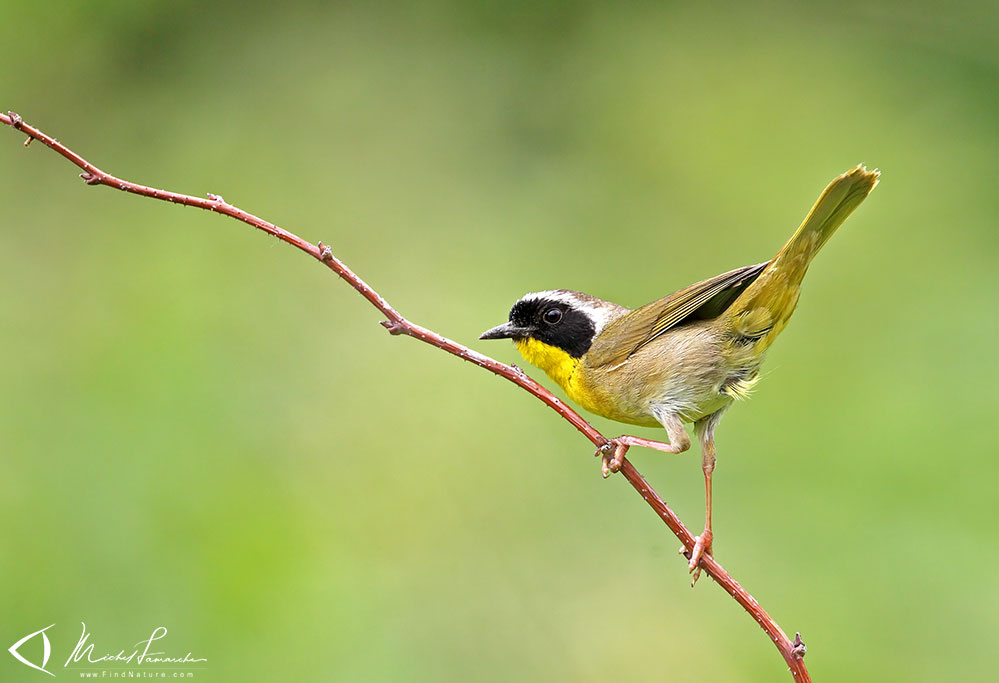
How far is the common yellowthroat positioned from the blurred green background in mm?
1804

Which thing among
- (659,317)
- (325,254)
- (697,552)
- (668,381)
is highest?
(659,317)

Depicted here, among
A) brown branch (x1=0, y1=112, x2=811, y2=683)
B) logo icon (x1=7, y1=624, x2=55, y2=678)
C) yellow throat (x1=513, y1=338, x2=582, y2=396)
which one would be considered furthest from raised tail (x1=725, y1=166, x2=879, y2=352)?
logo icon (x1=7, y1=624, x2=55, y2=678)

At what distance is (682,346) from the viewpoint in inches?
132

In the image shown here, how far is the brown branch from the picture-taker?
225 centimetres

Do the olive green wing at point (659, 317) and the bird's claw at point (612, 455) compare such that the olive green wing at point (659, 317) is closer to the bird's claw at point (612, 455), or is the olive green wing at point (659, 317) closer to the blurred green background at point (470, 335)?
the bird's claw at point (612, 455)

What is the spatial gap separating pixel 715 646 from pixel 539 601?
0.88 metres

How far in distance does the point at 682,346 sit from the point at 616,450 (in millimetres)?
628

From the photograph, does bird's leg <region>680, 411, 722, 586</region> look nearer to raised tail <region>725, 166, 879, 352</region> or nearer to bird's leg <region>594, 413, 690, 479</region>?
bird's leg <region>594, 413, 690, 479</region>

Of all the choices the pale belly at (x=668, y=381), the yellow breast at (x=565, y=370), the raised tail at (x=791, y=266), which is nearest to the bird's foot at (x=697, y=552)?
the pale belly at (x=668, y=381)

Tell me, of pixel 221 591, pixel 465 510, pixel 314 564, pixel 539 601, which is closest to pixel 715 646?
pixel 539 601

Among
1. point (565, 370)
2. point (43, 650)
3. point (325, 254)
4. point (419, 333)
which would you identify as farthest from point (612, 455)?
point (43, 650)

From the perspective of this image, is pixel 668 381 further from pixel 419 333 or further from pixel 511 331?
pixel 419 333

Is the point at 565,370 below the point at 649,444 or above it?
above

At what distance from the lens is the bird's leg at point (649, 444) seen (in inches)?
112
